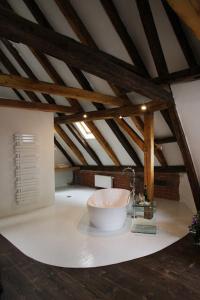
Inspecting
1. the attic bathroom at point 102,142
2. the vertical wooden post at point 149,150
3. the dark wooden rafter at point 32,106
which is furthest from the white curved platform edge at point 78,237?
the dark wooden rafter at point 32,106

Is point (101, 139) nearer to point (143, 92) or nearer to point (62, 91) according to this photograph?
point (62, 91)

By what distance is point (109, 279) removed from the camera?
2.72 meters

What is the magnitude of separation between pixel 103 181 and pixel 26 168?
3.26m

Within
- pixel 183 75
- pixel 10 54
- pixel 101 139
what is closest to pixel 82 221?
pixel 101 139

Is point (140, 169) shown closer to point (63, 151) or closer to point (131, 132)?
point (131, 132)

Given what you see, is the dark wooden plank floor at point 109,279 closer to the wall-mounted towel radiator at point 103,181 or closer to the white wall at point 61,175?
the wall-mounted towel radiator at point 103,181

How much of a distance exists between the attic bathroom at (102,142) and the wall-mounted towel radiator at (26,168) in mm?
25

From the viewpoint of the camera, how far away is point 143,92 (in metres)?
3.50

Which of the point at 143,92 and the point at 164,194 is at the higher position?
the point at 143,92

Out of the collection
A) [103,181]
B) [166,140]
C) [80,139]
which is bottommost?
[103,181]

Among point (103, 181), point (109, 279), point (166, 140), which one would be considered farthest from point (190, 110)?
point (103, 181)

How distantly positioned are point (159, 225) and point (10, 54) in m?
5.27

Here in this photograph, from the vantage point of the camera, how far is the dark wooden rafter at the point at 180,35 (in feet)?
9.59

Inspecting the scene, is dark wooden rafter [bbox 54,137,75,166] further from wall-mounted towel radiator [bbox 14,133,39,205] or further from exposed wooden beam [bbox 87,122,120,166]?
wall-mounted towel radiator [bbox 14,133,39,205]
